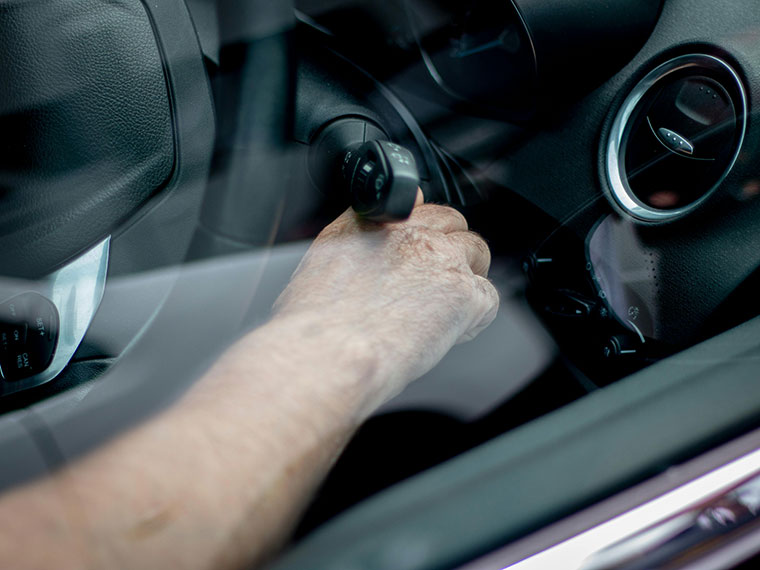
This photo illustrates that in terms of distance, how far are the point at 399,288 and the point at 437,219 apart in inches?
5.5

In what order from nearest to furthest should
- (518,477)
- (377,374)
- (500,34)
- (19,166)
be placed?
(518,477) < (377,374) < (19,166) < (500,34)

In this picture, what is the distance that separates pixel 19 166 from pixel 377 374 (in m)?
0.55

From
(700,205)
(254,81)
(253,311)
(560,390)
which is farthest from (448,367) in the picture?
(254,81)

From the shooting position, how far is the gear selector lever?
72cm

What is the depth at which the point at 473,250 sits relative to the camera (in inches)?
32.1

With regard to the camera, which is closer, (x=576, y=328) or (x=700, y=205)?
(x=700, y=205)

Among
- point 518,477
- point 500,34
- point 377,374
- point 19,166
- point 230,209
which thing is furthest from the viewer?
point 500,34

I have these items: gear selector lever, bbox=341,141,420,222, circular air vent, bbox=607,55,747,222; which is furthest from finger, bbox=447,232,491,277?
circular air vent, bbox=607,55,747,222

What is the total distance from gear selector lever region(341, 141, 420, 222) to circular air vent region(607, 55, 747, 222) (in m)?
0.35

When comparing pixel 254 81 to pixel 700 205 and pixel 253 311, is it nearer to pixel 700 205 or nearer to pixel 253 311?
pixel 253 311

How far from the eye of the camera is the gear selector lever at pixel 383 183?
723 mm

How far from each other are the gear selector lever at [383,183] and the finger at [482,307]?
0.14m

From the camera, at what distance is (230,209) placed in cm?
92

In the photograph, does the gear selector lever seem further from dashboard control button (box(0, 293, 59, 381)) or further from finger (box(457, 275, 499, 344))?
dashboard control button (box(0, 293, 59, 381))
